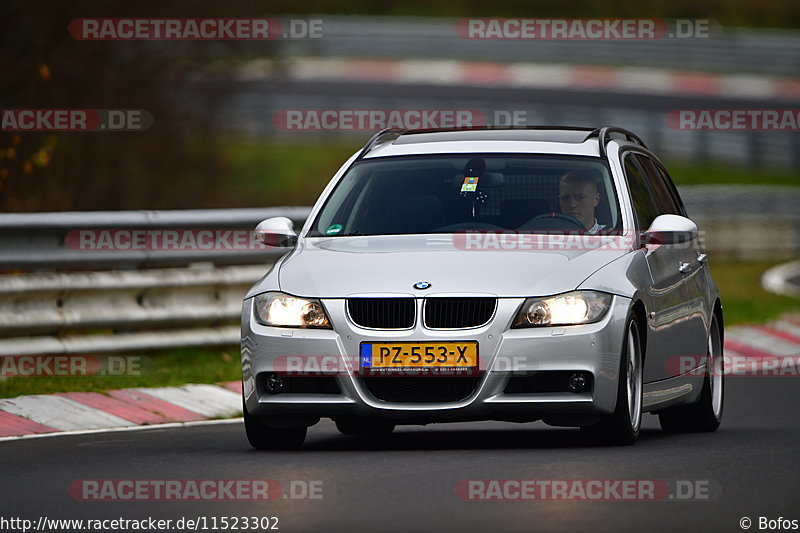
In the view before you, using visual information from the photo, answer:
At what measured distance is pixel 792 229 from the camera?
31.2 meters

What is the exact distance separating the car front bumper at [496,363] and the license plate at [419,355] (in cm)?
3

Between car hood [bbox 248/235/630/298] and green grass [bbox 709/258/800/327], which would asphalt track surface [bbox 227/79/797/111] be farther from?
car hood [bbox 248/235/630/298]

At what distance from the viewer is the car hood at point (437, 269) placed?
9.75 meters

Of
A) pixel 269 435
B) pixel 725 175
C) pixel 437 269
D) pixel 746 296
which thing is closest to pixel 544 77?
pixel 725 175

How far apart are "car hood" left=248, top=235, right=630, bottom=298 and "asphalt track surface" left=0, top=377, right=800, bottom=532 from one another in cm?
83

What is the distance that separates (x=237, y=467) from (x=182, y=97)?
15256mm

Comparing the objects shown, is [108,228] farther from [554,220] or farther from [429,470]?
[429,470]

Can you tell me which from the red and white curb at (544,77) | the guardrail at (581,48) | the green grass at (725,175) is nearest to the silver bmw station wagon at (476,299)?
the green grass at (725,175)

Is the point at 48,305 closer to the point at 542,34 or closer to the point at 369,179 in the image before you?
the point at 369,179

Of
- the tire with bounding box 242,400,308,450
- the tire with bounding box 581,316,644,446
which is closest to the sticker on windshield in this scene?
the tire with bounding box 581,316,644,446

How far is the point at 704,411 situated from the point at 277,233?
9.29ft

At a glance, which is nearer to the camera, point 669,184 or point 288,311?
point 288,311

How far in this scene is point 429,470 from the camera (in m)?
9.02

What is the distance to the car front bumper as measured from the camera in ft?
31.6
